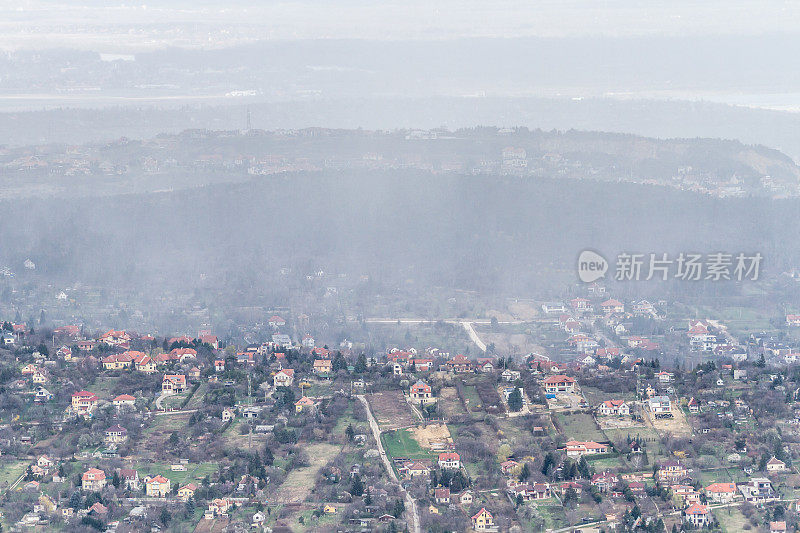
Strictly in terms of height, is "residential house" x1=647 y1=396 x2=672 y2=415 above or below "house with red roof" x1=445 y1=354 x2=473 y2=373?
above

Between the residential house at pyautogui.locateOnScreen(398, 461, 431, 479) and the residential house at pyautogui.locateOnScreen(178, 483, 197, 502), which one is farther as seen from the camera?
the residential house at pyautogui.locateOnScreen(398, 461, 431, 479)

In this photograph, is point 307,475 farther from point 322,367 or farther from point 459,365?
point 459,365

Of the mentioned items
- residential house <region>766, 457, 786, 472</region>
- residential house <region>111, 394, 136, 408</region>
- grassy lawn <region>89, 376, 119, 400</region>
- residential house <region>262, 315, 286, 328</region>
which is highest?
residential house <region>766, 457, 786, 472</region>

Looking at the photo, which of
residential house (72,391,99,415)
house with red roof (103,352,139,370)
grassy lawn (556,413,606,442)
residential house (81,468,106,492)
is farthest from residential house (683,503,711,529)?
house with red roof (103,352,139,370)

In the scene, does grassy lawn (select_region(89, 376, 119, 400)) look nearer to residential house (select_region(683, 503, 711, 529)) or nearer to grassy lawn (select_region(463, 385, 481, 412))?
grassy lawn (select_region(463, 385, 481, 412))

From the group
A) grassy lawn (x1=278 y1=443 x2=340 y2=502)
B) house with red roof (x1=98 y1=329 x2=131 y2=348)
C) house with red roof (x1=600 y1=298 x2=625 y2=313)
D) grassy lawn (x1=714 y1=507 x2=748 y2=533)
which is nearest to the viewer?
grassy lawn (x1=714 y1=507 x2=748 y2=533)

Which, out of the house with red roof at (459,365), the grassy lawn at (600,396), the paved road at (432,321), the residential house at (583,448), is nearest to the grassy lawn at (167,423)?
the house with red roof at (459,365)

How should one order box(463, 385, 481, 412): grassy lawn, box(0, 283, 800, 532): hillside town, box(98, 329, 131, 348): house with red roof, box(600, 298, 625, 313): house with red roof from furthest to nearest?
box(600, 298, 625, 313): house with red roof → box(98, 329, 131, 348): house with red roof → box(463, 385, 481, 412): grassy lawn → box(0, 283, 800, 532): hillside town
